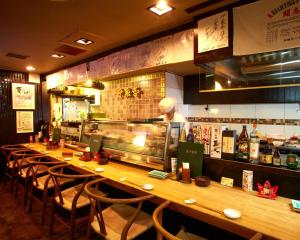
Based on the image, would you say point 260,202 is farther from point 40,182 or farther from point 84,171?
point 40,182

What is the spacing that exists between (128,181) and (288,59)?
2.39m

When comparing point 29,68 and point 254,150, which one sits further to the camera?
point 29,68

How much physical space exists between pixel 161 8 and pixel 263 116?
2345mm

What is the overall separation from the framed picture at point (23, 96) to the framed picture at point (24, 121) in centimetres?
16

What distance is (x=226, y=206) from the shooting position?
58.4 inches

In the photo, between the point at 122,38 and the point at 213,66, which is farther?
the point at 122,38

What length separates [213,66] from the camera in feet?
8.84

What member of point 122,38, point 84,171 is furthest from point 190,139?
point 122,38

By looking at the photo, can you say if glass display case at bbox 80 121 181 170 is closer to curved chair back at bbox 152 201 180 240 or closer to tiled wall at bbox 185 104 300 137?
curved chair back at bbox 152 201 180 240

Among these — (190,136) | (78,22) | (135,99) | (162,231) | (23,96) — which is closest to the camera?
(162,231)

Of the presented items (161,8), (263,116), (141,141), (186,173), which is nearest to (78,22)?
(161,8)

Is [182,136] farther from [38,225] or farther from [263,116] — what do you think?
[38,225]

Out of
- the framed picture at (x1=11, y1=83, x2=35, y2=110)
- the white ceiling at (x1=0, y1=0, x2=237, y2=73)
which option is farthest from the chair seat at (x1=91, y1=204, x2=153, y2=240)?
the framed picture at (x1=11, y1=83, x2=35, y2=110)

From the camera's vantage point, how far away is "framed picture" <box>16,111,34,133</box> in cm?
522
